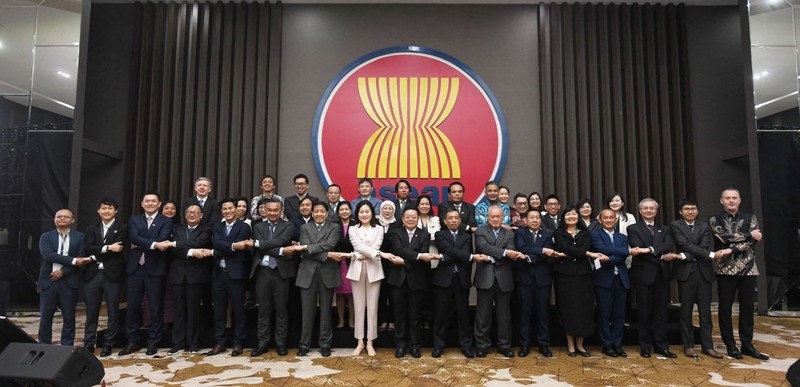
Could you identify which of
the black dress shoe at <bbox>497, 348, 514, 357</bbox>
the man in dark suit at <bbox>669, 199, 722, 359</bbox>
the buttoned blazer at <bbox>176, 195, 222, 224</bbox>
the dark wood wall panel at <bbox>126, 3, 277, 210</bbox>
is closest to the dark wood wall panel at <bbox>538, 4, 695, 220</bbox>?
the man in dark suit at <bbox>669, 199, 722, 359</bbox>

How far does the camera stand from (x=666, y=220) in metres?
7.13

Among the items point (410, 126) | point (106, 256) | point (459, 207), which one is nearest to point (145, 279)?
point (106, 256)

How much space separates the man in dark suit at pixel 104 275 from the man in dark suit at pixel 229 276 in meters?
0.85

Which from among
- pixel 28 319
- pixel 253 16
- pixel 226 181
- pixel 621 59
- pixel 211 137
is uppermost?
pixel 253 16

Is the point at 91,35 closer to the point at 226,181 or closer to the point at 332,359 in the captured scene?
the point at 226,181

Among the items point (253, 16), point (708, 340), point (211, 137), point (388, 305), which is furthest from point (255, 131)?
→ point (708, 340)

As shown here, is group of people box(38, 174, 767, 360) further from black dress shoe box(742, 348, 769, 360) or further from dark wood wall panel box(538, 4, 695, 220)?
dark wood wall panel box(538, 4, 695, 220)

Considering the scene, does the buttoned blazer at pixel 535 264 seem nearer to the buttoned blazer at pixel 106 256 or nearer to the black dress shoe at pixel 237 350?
the black dress shoe at pixel 237 350

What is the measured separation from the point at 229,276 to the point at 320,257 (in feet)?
2.88

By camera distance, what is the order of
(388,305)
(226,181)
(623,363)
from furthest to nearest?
(226,181), (388,305), (623,363)

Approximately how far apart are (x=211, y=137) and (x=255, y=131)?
2.17 ft

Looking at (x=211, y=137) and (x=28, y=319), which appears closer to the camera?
(x=28, y=319)

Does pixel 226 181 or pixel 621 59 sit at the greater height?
pixel 621 59

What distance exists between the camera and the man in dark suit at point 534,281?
4383 mm
